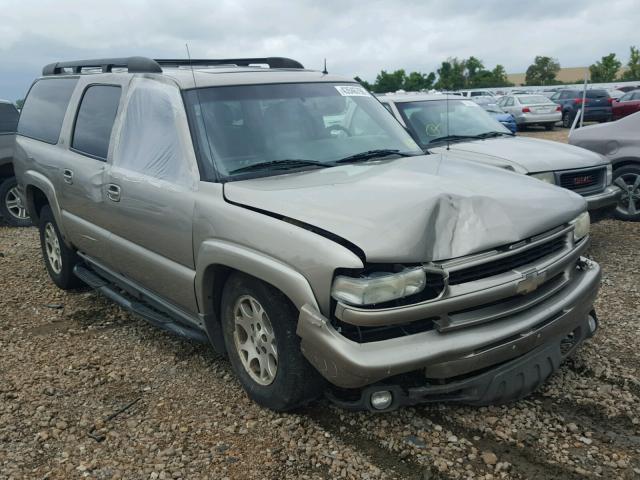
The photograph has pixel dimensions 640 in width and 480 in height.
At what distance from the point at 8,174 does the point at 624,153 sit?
8562mm

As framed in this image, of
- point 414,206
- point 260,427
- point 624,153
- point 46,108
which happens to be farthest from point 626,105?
point 260,427

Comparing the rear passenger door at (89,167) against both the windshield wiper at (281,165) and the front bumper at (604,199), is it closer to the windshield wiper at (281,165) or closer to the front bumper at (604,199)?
the windshield wiper at (281,165)

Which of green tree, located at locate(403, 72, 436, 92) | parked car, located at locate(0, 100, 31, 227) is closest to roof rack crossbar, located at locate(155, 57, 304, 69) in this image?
parked car, located at locate(0, 100, 31, 227)

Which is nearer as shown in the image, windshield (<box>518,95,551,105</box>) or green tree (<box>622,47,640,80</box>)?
windshield (<box>518,95,551,105</box>)

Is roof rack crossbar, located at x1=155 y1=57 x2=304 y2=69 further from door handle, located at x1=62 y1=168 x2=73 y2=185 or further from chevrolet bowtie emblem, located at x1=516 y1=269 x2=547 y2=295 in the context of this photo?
chevrolet bowtie emblem, located at x1=516 y1=269 x2=547 y2=295

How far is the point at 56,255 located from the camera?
18.3 feet

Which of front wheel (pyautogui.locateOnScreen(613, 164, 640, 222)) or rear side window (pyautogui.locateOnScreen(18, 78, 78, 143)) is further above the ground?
rear side window (pyautogui.locateOnScreen(18, 78, 78, 143))

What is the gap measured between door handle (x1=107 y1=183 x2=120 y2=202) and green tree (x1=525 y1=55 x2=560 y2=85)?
7529cm

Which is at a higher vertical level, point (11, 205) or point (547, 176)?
point (547, 176)

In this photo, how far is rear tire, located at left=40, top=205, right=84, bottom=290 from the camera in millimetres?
5270

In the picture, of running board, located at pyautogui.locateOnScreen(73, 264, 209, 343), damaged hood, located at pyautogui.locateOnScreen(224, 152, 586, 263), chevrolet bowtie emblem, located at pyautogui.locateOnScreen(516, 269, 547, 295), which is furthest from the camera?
running board, located at pyautogui.locateOnScreen(73, 264, 209, 343)

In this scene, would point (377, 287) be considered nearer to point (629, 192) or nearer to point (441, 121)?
point (441, 121)

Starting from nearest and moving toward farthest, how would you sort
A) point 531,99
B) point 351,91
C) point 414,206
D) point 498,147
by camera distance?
point 414,206
point 351,91
point 498,147
point 531,99

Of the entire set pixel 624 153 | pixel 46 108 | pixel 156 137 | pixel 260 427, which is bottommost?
pixel 260 427
